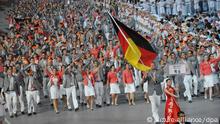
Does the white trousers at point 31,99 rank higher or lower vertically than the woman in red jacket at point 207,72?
lower

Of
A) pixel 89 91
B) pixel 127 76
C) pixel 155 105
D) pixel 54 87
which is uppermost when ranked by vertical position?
pixel 127 76

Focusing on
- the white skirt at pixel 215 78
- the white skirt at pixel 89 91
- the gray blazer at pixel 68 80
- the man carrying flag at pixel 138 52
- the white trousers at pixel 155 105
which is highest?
the man carrying flag at pixel 138 52

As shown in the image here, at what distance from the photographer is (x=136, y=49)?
17500mm

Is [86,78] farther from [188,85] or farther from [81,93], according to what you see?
[188,85]

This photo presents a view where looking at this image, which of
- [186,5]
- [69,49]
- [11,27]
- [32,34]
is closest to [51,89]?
[69,49]

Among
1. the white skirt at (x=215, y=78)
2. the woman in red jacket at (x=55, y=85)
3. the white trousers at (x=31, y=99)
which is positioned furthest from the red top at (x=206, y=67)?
the white trousers at (x=31, y=99)

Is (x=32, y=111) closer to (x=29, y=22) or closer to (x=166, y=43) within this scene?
(x=166, y=43)

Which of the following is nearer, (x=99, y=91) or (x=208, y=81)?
(x=208, y=81)

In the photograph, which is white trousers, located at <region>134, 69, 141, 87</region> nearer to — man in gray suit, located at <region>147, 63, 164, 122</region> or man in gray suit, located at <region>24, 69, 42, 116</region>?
man in gray suit, located at <region>147, 63, 164, 122</region>

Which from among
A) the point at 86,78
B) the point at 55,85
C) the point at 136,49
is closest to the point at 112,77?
the point at 86,78

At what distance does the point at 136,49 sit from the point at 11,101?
21.7ft

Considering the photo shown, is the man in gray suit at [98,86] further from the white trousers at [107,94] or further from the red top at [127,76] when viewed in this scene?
the red top at [127,76]

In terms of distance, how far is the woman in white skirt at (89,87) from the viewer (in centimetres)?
2188

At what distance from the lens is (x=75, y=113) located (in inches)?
839
